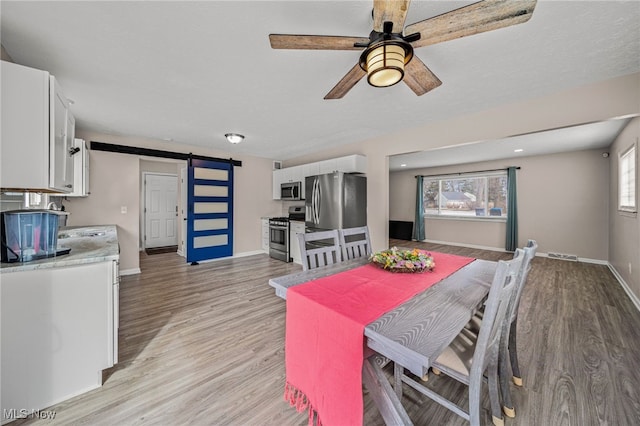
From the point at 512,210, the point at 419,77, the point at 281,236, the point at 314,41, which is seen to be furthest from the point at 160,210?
the point at 512,210

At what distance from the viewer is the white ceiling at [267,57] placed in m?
1.49

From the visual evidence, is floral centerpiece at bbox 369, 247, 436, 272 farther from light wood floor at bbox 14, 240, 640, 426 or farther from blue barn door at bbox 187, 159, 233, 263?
blue barn door at bbox 187, 159, 233, 263

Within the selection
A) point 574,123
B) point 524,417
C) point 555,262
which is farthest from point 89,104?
point 555,262

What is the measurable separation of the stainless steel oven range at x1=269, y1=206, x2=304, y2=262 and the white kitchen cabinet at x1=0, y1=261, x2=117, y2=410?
136 inches

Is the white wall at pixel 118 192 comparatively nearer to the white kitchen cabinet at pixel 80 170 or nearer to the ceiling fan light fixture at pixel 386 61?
the white kitchen cabinet at pixel 80 170

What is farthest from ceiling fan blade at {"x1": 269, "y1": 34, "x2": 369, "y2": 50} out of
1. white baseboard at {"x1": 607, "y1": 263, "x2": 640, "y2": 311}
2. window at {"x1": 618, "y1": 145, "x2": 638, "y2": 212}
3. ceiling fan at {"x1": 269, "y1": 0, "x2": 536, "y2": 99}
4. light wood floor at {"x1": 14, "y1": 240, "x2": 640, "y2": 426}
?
white baseboard at {"x1": 607, "y1": 263, "x2": 640, "y2": 311}

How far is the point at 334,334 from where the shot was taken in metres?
1.14

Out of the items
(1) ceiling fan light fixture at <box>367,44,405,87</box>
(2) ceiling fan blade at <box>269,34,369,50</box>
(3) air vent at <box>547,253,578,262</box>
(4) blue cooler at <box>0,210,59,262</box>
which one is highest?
(2) ceiling fan blade at <box>269,34,369,50</box>

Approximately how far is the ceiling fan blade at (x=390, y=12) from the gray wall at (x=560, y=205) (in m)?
6.31

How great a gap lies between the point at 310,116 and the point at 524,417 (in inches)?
135

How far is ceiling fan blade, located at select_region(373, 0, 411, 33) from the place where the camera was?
3.75ft

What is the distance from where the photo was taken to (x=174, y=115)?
125 inches

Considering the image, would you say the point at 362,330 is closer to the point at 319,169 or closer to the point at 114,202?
the point at 319,169

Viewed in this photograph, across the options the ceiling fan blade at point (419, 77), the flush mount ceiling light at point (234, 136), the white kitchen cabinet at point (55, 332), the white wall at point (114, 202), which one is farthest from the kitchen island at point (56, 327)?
the white wall at point (114, 202)
